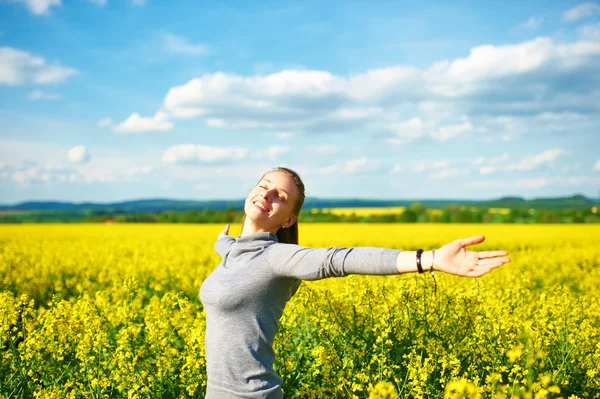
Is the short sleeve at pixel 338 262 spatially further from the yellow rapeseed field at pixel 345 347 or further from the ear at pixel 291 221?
the yellow rapeseed field at pixel 345 347

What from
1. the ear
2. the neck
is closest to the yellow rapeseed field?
the ear

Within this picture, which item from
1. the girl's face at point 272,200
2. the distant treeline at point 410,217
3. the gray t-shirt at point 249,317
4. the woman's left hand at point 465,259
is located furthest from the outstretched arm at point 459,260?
the distant treeline at point 410,217

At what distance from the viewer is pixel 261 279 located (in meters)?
2.61

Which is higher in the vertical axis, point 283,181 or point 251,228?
point 283,181

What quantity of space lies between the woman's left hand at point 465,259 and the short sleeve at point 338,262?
0.21 m

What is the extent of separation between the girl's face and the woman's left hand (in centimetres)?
104

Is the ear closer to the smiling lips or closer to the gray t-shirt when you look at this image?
the smiling lips

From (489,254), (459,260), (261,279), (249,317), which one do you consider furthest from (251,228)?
→ (489,254)

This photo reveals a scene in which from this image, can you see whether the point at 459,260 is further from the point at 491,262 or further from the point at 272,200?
the point at 272,200

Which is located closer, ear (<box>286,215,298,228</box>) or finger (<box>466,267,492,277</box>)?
finger (<box>466,267,492,277</box>)

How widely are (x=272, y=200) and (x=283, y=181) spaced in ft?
0.43

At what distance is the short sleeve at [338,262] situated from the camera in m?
2.26

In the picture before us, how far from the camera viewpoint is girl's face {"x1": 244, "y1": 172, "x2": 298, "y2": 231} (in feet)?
9.46

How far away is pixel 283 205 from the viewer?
294cm
